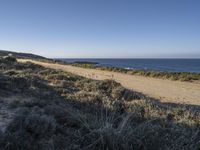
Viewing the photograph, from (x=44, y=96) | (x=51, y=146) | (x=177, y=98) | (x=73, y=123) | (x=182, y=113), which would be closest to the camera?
(x=51, y=146)

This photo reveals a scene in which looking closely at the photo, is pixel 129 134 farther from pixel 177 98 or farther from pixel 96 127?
pixel 177 98

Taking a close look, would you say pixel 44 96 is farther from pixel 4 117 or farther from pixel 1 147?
pixel 1 147

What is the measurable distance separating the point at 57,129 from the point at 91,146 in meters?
1.08

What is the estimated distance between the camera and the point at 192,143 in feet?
19.7

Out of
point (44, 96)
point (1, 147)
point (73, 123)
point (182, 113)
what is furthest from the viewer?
point (44, 96)

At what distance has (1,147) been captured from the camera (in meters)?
5.02

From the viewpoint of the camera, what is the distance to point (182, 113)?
9906mm

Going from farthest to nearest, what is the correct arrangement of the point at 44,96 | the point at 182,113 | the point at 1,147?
the point at 44,96, the point at 182,113, the point at 1,147

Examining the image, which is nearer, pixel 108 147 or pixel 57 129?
pixel 108 147

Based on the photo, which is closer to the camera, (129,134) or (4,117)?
(129,134)

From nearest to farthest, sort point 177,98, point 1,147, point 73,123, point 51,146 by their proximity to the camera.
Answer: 1. point 1,147
2. point 51,146
3. point 73,123
4. point 177,98

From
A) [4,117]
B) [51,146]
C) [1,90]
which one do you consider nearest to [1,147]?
[51,146]

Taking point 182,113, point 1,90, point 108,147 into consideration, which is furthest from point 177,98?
point 108,147

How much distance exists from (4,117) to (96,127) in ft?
7.58
